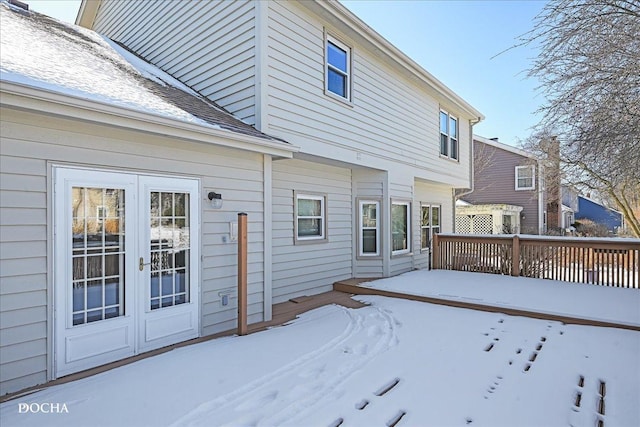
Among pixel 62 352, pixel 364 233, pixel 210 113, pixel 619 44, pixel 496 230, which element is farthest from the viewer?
pixel 496 230

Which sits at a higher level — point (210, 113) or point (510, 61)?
point (510, 61)

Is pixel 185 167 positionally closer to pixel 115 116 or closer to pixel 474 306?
pixel 115 116

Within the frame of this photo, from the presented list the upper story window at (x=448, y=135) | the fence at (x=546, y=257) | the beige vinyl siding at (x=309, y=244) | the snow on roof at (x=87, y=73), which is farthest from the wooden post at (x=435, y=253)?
the snow on roof at (x=87, y=73)

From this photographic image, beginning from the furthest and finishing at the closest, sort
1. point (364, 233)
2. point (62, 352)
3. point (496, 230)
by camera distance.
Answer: point (496, 230)
point (364, 233)
point (62, 352)

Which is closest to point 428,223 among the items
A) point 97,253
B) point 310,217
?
point 310,217

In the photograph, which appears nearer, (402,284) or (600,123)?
(600,123)

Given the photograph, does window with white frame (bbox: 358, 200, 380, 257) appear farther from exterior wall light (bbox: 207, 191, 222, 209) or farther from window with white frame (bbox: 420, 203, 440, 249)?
exterior wall light (bbox: 207, 191, 222, 209)

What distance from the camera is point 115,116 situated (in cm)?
369

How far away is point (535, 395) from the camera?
310 centimetres

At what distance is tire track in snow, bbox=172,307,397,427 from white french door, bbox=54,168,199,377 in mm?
1682

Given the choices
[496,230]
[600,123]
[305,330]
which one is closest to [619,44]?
[600,123]

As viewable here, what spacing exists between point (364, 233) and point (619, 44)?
224 inches

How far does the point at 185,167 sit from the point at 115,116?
1.08m

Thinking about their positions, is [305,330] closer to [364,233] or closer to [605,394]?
[605,394]
